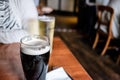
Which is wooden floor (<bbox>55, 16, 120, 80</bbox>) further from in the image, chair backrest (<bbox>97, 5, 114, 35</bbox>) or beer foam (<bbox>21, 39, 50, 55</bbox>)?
beer foam (<bbox>21, 39, 50, 55</bbox>)

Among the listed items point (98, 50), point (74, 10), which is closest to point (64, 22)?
point (74, 10)

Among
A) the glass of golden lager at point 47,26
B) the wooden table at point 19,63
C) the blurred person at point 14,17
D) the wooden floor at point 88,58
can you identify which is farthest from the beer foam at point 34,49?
the wooden floor at point 88,58

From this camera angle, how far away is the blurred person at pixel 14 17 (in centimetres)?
119

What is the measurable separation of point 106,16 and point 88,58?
701 mm

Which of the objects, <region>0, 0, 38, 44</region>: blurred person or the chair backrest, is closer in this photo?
<region>0, 0, 38, 44</region>: blurred person

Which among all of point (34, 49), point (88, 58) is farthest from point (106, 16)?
point (34, 49)

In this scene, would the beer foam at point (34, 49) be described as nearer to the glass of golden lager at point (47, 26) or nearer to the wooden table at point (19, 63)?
the wooden table at point (19, 63)

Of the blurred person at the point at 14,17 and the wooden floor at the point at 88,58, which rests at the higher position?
the blurred person at the point at 14,17

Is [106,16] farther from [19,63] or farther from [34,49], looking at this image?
[34,49]

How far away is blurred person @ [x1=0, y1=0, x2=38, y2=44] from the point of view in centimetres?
119

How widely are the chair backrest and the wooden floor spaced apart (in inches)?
16.5

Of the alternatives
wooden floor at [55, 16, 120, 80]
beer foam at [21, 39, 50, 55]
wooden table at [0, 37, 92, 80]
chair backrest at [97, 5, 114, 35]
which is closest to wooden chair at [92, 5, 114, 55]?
chair backrest at [97, 5, 114, 35]

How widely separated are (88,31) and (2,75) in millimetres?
3062

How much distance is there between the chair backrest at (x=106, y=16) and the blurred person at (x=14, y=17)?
5.87 ft
